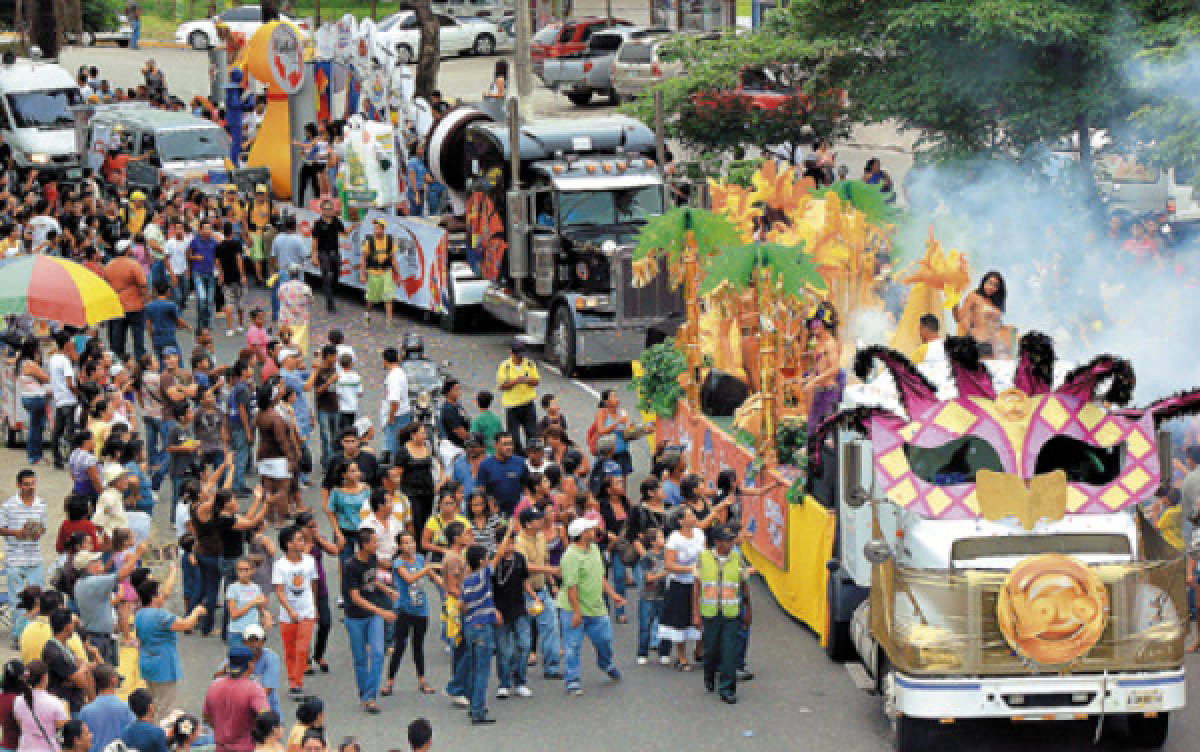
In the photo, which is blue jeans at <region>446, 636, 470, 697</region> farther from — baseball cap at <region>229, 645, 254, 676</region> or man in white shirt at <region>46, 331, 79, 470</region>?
man in white shirt at <region>46, 331, 79, 470</region>

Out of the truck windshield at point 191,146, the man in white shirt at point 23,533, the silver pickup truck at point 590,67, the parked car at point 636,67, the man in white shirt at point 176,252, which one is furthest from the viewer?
the silver pickup truck at point 590,67

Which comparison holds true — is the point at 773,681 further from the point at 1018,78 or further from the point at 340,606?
the point at 1018,78

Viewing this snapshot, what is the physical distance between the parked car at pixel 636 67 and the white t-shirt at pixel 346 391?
86.1 feet

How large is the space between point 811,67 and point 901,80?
3822 millimetres

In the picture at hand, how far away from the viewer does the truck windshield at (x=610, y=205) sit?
1029 inches

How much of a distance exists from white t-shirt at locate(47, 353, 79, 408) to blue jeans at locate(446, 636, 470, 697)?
26.5 ft

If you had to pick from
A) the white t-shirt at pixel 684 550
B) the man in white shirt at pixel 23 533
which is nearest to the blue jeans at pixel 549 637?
the white t-shirt at pixel 684 550

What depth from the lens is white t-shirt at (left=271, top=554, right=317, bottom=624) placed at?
1483 centimetres

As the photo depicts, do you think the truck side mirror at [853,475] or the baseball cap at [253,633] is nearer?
the baseball cap at [253,633]

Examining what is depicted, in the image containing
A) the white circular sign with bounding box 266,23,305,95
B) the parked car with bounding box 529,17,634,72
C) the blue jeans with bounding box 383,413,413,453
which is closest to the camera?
the blue jeans with bounding box 383,413,413,453

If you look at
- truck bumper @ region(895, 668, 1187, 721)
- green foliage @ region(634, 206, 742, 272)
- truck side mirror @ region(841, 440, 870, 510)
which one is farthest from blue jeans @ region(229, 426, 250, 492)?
truck bumper @ region(895, 668, 1187, 721)

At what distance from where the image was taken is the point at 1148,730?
43.9ft

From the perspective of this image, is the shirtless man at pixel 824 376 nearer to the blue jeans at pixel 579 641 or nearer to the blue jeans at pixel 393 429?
the blue jeans at pixel 579 641

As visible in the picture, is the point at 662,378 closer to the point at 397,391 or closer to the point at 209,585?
the point at 397,391
